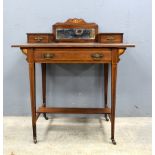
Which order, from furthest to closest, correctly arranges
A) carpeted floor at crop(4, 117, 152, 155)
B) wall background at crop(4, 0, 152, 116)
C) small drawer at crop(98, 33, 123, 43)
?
wall background at crop(4, 0, 152, 116) → small drawer at crop(98, 33, 123, 43) → carpeted floor at crop(4, 117, 152, 155)

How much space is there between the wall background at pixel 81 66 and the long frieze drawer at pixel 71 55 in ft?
2.18

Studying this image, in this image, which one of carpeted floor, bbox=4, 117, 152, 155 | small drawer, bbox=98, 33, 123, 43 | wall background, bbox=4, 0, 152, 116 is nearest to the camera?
carpeted floor, bbox=4, 117, 152, 155

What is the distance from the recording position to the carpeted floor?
79.0 inches

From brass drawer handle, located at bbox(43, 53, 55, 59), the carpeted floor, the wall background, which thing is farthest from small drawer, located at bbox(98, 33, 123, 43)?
the carpeted floor

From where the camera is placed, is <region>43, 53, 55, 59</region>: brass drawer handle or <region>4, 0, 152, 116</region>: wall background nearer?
<region>43, 53, 55, 59</region>: brass drawer handle

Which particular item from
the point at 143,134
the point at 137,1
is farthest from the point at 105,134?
the point at 137,1

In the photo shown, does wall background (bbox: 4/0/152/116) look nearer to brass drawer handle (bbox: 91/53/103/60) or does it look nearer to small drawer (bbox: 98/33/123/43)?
small drawer (bbox: 98/33/123/43)

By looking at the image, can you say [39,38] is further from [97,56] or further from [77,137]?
[77,137]

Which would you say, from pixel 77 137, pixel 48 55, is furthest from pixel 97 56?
pixel 77 137

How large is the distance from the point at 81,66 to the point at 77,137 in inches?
32.5

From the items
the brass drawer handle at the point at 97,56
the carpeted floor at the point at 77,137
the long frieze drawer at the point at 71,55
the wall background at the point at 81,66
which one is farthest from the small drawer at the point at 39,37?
the carpeted floor at the point at 77,137

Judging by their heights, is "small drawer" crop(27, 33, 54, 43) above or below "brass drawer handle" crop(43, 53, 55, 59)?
above

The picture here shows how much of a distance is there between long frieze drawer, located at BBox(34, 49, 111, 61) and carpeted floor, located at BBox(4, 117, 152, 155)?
0.76 meters

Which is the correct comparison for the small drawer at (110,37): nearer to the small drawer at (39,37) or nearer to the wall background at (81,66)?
the wall background at (81,66)
